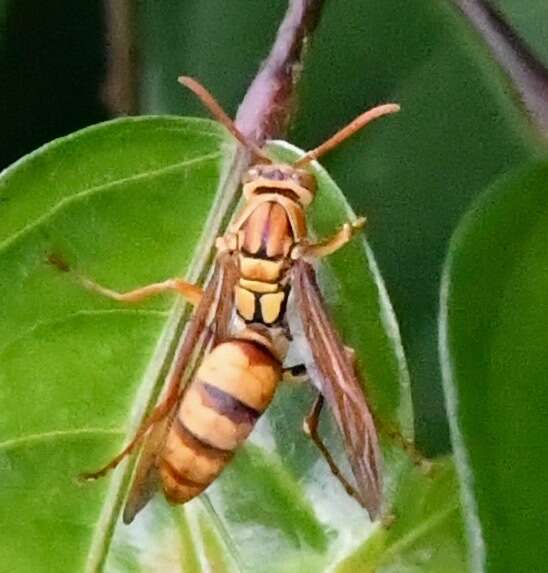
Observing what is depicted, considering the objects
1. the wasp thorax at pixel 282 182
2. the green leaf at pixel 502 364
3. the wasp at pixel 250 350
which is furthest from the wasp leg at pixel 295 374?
the green leaf at pixel 502 364

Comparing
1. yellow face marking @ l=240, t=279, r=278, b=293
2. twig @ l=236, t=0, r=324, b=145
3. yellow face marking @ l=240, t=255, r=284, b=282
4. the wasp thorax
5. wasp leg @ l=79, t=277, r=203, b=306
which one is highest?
twig @ l=236, t=0, r=324, b=145

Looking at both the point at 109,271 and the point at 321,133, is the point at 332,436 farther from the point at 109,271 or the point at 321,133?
the point at 321,133

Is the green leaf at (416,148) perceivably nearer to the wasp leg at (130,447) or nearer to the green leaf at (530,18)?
the green leaf at (530,18)

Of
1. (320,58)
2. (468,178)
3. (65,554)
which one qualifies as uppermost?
(320,58)

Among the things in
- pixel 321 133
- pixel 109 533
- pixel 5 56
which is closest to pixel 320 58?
pixel 321 133

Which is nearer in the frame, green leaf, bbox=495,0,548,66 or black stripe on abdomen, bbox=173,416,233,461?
black stripe on abdomen, bbox=173,416,233,461

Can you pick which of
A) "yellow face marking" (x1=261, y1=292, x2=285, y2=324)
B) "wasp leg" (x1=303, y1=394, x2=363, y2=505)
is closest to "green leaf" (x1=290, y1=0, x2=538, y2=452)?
"yellow face marking" (x1=261, y1=292, x2=285, y2=324)

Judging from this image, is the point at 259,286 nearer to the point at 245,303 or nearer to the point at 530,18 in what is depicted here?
the point at 245,303

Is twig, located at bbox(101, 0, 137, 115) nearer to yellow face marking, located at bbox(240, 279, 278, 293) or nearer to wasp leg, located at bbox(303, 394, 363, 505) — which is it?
yellow face marking, located at bbox(240, 279, 278, 293)
